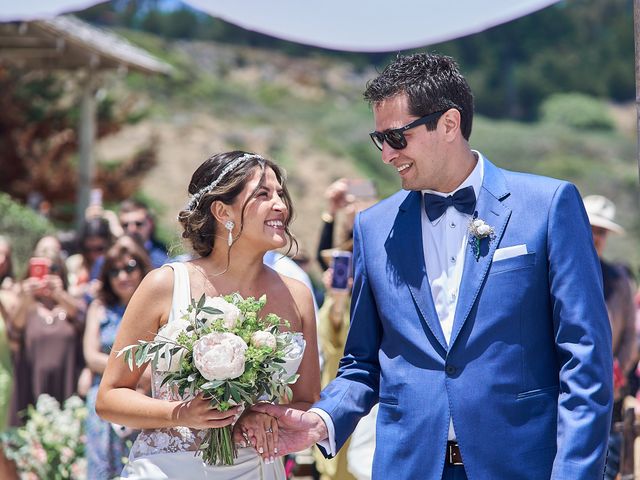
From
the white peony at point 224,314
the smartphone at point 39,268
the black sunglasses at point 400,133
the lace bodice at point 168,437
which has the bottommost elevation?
the smartphone at point 39,268

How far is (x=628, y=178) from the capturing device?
34.8 metres

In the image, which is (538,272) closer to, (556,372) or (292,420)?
(556,372)

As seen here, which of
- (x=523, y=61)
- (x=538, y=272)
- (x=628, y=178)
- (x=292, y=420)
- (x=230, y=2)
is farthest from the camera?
(x=523, y=61)

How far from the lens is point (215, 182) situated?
4238mm

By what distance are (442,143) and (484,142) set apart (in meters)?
32.3

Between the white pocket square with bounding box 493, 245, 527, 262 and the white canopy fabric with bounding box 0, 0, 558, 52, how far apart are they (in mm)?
2314

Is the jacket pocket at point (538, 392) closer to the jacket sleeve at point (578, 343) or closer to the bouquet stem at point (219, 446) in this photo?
the jacket sleeve at point (578, 343)

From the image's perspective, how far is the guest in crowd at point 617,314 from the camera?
271 inches

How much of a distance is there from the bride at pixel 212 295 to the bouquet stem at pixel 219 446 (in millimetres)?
43

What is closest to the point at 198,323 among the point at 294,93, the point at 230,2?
the point at 230,2

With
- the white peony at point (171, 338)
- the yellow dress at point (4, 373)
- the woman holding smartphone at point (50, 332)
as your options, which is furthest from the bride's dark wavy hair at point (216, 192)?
the woman holding smartphone at point (50, 332)

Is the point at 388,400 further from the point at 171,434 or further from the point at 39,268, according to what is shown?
the point at 39,268

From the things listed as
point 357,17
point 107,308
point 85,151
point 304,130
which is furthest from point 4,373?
point 304,130

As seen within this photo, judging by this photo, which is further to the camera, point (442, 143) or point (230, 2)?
point (230, 2)
